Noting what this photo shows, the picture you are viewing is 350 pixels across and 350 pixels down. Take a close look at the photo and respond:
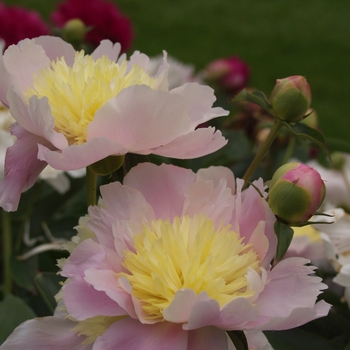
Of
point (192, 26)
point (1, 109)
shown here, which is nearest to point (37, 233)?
point (1, 109)

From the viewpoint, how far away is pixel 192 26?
138 inches

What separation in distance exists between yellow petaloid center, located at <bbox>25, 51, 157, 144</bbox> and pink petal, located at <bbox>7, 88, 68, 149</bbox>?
0.07ft

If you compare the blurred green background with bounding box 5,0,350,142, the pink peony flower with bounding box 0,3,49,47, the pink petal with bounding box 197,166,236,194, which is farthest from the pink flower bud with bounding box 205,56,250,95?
the pink petal with bounding box 197,166,236,194

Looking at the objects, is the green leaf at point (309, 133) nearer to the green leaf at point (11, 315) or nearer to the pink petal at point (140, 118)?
the pink petal at point (140, 118)

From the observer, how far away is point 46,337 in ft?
1.15

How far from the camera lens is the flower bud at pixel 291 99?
A: 1.27 feet

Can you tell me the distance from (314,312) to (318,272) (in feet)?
0.74

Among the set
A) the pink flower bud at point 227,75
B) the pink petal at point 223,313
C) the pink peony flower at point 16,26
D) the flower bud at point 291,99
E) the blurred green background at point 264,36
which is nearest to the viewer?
the pink petal at point 223,313

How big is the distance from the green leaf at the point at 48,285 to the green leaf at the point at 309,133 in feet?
0.73

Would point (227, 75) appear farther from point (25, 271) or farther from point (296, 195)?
point (296, 195)

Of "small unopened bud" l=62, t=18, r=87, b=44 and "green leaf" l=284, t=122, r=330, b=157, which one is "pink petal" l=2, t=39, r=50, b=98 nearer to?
"green leaf" l=284, t=122, r=330, b=157

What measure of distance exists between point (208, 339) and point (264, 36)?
327 cm

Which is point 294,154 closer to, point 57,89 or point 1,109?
point 1,109

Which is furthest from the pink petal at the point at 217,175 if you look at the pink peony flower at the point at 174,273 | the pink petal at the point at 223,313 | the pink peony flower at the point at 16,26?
the pink peony flower at the point at 16,26
